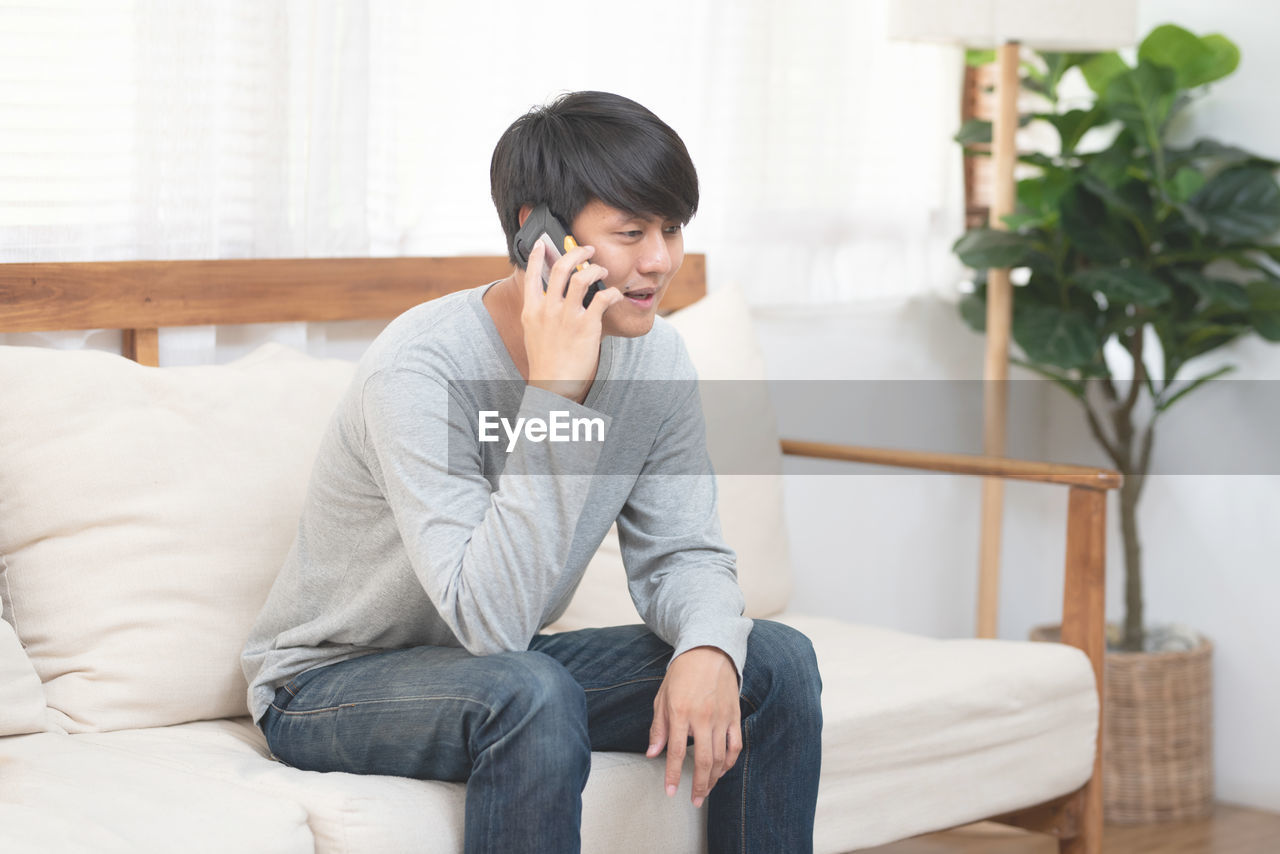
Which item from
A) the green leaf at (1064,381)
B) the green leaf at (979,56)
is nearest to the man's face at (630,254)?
the green leaf at (1064,381)

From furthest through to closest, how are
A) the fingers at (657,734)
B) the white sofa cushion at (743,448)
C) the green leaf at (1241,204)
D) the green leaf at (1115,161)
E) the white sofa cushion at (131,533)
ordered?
the green leaf at (1115,161)
the green leaf at (1241,204)
the white sofa cushion at (743,448)
the white sofa cushion at (131,533)
the fingers at (657,734)

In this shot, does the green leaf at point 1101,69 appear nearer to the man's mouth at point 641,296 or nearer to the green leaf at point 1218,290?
the green leaf at point 1218,290

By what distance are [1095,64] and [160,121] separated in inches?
69.5

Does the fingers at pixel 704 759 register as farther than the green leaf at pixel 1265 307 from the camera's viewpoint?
No

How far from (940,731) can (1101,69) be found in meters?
1.53

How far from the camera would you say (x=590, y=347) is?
1.29m

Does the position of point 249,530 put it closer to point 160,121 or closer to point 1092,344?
point 160,121

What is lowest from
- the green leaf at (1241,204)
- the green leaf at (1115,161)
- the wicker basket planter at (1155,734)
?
the wicker basket planter at (1155,734)

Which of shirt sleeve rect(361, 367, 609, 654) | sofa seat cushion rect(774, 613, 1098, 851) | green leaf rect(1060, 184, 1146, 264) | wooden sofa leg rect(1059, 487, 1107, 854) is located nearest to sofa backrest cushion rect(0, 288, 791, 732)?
shirt sleeve rect(361, 367, 609, 654)

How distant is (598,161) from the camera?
50.9 inches

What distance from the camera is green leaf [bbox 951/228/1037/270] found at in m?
2.52

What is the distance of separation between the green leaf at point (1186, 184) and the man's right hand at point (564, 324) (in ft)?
5.14

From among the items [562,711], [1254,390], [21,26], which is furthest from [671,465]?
[1254,390]

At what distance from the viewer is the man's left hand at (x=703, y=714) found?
1.31m
